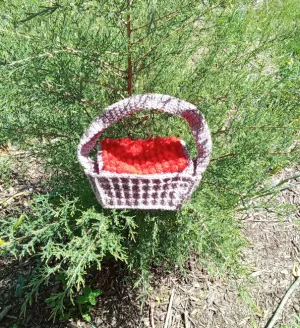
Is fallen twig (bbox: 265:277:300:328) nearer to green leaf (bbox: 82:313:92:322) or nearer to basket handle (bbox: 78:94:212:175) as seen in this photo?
green leaf (bbox: 82:313:92:322)

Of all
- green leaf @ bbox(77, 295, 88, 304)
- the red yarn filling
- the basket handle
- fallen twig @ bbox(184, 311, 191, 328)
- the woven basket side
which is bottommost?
fallen twig @ bbox(184, 311, 191, 328)

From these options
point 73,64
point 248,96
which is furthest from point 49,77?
point 248,96

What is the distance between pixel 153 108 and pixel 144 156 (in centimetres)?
19

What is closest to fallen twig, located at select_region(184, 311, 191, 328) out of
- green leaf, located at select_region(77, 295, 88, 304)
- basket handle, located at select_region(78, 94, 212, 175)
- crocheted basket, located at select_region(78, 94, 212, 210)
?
green leaf, located at select_region(77, 295, 88, 304)

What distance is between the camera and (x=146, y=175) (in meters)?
1.17

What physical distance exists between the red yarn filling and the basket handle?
6 cm

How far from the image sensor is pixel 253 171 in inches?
59.1

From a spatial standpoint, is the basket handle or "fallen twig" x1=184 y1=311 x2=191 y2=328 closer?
the basket handle

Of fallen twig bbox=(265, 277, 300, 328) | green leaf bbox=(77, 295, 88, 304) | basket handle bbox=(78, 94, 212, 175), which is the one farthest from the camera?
fallen twig bbox=(265, 277, 300, 328)

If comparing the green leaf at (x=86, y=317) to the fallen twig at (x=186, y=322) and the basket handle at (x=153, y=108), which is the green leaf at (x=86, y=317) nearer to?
the fallen twig at (x=186, y=322)

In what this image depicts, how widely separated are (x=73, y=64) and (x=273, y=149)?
86 centimetres

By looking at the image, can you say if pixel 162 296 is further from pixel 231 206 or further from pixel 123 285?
pixel 231 206

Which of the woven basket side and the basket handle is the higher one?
the basket handle

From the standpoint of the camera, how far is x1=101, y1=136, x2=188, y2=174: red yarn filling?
1.20 meters
